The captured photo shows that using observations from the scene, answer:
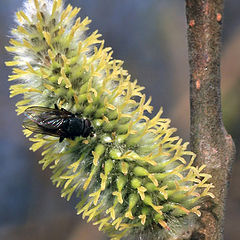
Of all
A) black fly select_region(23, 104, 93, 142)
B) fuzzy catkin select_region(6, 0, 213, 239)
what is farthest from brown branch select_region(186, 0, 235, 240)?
black fly select_region(23, 104, 93, 142)

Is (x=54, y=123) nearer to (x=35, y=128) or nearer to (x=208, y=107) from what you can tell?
(x=35, y=128)

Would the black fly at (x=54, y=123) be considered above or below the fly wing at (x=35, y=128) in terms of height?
above

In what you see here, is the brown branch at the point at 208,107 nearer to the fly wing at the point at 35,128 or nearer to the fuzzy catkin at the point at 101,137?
the fuzzy catkin at the point at 101,137

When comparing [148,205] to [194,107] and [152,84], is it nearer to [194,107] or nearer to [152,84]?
[194,107]

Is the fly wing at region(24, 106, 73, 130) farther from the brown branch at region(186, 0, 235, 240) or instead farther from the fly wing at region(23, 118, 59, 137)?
the brown branch at region(186, 0, 235, 240)

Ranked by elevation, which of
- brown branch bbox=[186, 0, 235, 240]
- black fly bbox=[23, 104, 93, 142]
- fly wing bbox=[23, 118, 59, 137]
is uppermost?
brown branch bbox=[186, 0, 235, 240]

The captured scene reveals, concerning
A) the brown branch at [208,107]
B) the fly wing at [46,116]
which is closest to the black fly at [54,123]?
the fly wing at [46,116]

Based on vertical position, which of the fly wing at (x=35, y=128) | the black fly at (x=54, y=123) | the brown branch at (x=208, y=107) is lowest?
the fly wing at (x=35, y=128)
